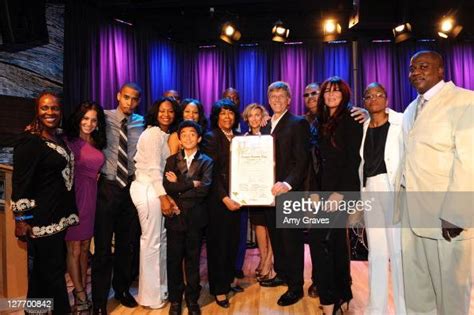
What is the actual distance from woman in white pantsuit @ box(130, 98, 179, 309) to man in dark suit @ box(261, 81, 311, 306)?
92cm

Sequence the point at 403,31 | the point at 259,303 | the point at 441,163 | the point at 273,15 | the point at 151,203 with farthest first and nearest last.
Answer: the point at 273,15, the point at 403,31, the point at 259,303, the point at 151,203, the point at 441,163

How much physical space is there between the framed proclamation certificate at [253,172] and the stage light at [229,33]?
15.2ft

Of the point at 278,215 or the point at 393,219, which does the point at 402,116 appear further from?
the point at 278,215

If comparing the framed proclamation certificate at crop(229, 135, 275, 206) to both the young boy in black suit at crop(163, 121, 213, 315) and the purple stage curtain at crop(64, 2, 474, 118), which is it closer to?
the young boy in black suit at crop(163, 121, 213, 315)

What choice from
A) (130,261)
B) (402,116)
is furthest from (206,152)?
(402,116)

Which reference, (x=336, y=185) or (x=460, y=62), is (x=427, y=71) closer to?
(x=336, y=185)

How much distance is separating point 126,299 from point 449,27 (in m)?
6.85

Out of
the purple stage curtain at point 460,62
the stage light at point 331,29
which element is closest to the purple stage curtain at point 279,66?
the purple stage curtain at point 460,62

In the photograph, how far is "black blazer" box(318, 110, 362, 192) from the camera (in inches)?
108

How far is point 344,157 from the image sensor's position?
109 inches

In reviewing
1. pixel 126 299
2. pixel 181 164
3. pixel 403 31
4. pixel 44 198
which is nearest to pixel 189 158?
pixel 181 164

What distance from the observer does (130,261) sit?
326 centimetres

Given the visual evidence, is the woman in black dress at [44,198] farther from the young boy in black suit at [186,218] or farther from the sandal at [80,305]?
the young boy in black suit at [186,218]

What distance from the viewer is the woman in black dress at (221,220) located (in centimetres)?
317
